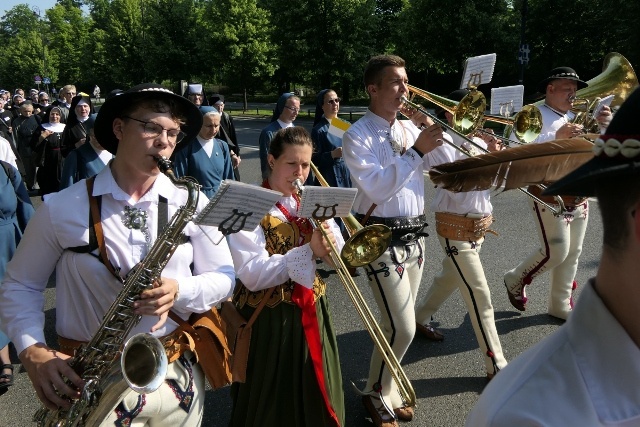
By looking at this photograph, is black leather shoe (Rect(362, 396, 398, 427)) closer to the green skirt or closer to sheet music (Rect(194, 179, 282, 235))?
the green skirt

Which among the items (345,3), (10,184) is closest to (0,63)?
(345,3)

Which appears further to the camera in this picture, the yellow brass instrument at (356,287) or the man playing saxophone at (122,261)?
the yellow brass instrument at (356,287)

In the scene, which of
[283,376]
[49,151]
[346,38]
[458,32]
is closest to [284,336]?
[283,376]

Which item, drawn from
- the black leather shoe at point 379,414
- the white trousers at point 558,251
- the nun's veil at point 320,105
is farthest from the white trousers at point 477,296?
the nun's veil at point 320,105

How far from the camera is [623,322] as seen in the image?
3.49ft

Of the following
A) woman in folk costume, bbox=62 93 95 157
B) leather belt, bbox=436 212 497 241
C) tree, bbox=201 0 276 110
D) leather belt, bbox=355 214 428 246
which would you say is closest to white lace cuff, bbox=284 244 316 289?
leather belt, bbox=355 214 428 246

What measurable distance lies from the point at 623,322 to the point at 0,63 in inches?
3049

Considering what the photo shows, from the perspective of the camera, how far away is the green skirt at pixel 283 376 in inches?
114

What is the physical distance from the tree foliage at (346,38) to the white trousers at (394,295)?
17982 mm

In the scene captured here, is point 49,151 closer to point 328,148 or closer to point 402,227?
point 328,148

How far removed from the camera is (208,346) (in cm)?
232

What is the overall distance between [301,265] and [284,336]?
38 cm

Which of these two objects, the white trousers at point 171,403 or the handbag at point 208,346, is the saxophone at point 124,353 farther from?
the handbag at point 208,346

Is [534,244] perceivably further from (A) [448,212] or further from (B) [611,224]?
(B) [611,224]
